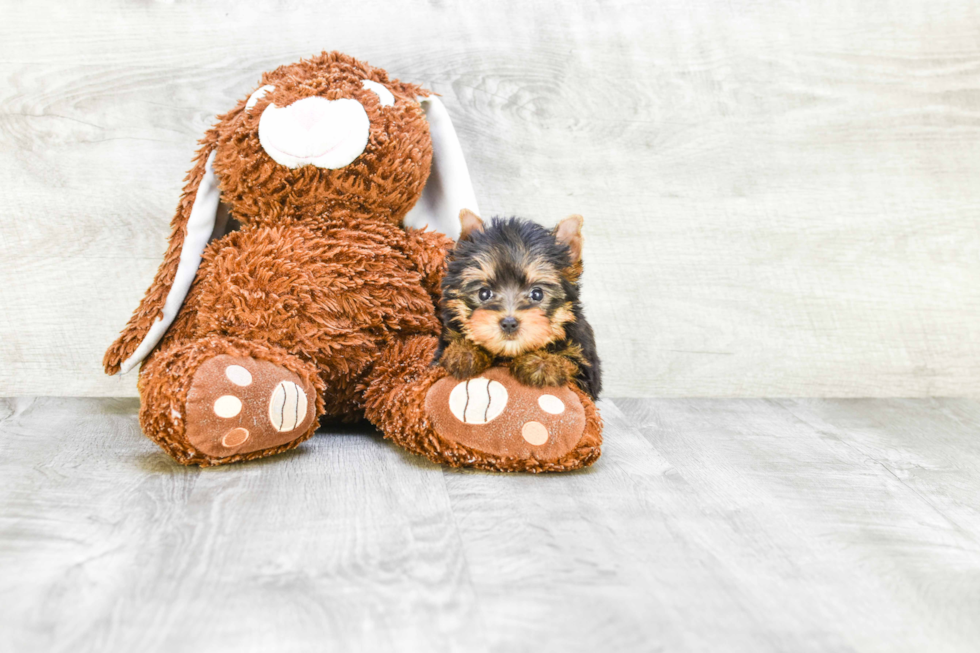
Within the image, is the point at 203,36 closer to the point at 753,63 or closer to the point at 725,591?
the point at 753,63

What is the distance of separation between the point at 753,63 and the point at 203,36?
1.07 m

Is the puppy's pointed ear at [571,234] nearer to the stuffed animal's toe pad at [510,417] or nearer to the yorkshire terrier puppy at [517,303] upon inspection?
the yorkshire terrier puppy at [517,303]

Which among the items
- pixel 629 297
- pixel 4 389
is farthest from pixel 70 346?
pixel 629 297

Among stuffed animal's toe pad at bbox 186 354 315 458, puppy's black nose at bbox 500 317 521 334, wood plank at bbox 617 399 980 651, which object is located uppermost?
puppy's black nose at bbox 500 317 521 334

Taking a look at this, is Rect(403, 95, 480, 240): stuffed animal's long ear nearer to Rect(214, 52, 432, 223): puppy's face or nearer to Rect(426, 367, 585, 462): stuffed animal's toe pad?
Rect(214, 52, 432, 223): puppy's face

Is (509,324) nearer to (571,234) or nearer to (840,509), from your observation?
(571,234)

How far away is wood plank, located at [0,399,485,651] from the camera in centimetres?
62

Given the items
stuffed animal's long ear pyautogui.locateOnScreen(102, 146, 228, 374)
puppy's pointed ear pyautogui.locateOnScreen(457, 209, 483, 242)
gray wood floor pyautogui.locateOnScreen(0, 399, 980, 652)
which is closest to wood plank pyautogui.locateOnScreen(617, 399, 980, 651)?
gray wood floor pyautogui.locateOnScreen(0, 399, 980, 652)

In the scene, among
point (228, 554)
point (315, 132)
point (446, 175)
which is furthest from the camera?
point (446, 175)

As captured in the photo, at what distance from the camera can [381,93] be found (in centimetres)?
114

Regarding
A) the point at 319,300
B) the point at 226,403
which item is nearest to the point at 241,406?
the point at 226,403

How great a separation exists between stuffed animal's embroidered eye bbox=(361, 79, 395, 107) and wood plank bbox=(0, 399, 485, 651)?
51cm

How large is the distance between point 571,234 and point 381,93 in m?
0.37

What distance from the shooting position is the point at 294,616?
25.1 inches
